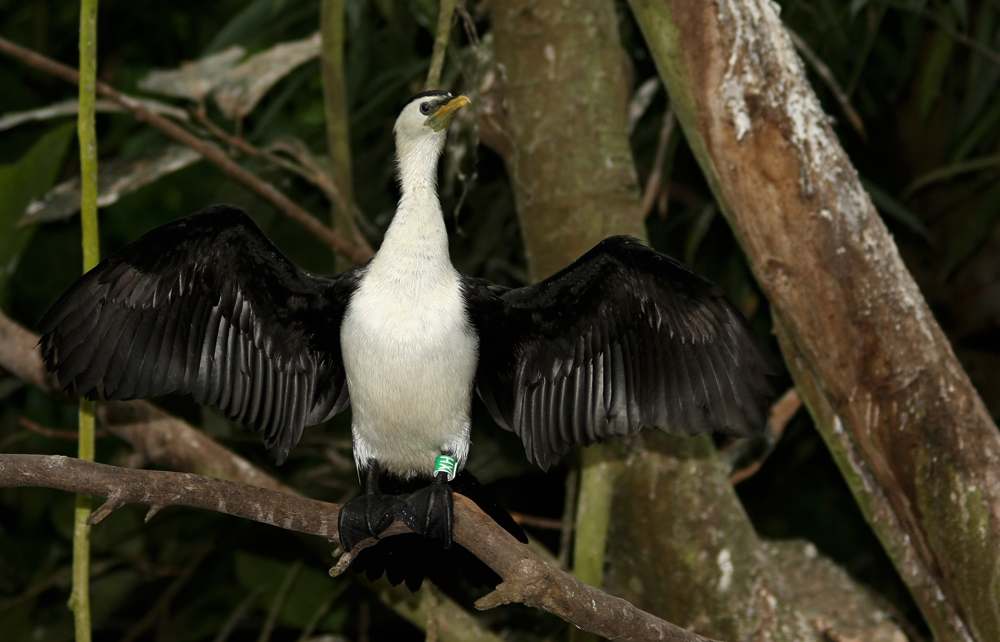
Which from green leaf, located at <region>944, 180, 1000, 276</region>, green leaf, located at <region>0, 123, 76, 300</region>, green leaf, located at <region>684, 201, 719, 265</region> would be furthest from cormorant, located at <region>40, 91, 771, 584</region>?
green leaf, located at <region>944, 180, 1000, 276</region>

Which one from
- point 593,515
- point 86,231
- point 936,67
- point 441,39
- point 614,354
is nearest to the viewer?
point 86,231

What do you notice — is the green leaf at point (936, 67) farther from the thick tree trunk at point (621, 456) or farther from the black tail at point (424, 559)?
the black tail at point (424, 559)

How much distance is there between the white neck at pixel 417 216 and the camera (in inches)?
102

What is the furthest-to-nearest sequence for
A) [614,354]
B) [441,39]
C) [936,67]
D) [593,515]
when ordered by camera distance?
[936,67] < [593,515] < [441,39] < [614,354]

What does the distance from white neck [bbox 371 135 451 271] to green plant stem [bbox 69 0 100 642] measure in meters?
0.70

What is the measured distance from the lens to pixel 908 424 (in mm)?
2750

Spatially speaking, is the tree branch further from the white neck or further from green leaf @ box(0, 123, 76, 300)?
green leaf @ box(0, 123, 76, 300)

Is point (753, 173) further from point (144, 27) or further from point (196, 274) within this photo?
point (144, 27)

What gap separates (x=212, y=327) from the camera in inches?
108

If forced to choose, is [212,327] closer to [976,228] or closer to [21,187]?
[21,187]

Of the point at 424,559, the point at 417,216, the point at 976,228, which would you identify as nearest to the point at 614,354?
the point at 417,216

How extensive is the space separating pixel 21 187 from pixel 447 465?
1.79 metres

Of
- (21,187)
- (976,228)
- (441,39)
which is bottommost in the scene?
(976,228)

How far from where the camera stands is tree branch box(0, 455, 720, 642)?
1972 mm
